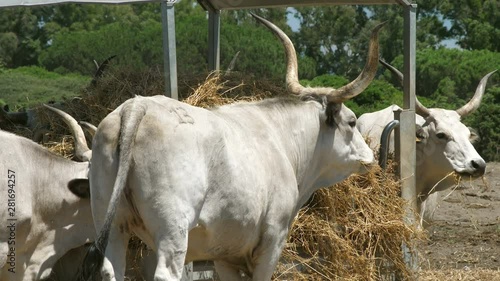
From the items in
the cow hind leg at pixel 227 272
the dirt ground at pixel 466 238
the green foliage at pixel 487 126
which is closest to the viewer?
the cow hind leg at pixel 227 272

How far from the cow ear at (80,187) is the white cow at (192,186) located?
3.44 feet

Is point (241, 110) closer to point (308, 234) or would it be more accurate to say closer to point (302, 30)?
point (308, 234)

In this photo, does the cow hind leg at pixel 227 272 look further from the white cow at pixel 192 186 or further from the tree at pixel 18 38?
the tree at pixel 18 38

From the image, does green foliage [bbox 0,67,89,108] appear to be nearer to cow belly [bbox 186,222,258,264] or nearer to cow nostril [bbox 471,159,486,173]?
cow nostril [bbox 471,159,486,173]

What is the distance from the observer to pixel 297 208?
22.0 ft

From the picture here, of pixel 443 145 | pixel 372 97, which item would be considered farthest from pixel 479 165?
pixel 372 97

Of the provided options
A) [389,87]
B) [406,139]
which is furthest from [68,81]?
[406,139]

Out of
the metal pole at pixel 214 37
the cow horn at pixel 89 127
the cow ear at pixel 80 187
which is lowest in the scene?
the cow ear at pixel 80 187

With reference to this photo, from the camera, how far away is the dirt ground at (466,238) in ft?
30.0

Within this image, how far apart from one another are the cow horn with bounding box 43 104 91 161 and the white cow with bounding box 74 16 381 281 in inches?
49.2

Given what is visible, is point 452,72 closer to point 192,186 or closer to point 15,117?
point 15,117

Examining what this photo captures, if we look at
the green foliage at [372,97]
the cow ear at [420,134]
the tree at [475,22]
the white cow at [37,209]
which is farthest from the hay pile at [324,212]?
the tree at [475,22]

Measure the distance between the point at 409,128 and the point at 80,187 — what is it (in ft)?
8.83

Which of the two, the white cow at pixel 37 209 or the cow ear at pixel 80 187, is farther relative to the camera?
the cow ear at pixel 80 187
